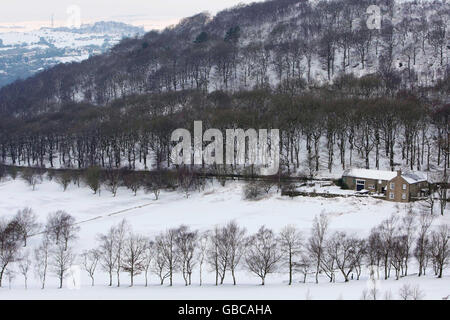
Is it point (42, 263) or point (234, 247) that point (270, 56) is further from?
point (42, 263)

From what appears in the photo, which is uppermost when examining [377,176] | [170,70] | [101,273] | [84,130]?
[170,70]

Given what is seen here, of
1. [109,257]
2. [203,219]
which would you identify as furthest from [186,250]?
[203,219]

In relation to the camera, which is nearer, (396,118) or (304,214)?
(304,214)

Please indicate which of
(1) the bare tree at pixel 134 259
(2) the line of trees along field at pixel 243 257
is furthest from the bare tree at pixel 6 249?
(1) the bare tree at pixel 134 259

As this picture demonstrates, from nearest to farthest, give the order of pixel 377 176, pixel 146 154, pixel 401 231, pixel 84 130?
pixel 401 231, pixel 377 176, pixel 146 154, pixel 84 130
